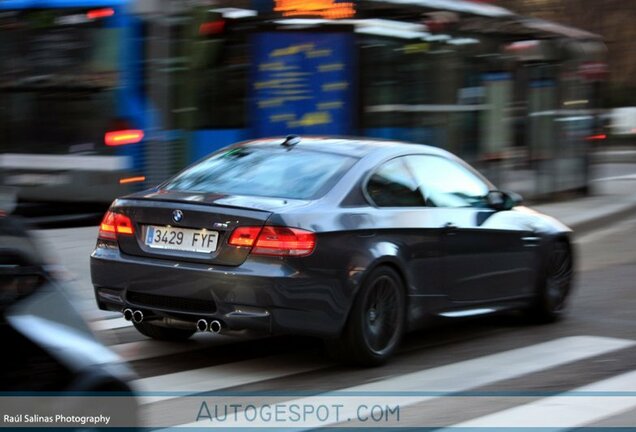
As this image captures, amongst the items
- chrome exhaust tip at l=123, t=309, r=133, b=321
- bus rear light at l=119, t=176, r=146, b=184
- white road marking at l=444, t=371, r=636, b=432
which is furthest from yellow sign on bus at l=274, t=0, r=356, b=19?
white road marking at l=444, t=371, r=636, b=432

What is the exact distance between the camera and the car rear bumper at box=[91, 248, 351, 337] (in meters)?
6.49

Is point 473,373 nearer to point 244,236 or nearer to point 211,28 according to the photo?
point 244,236

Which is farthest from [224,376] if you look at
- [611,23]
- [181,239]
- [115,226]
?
[611,23]

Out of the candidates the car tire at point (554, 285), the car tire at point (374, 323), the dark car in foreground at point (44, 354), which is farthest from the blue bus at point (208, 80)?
the dark car in foreground at point (44, 354)

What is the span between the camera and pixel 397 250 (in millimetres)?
7105

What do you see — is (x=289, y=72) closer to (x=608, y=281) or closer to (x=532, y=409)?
(x=608, y=281)

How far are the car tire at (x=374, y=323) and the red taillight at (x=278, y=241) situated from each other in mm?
482

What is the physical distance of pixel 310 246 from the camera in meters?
6.57

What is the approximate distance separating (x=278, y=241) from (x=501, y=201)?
95.8 inches

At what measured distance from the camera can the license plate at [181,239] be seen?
21.9ft

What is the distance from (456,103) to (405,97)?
1.31m

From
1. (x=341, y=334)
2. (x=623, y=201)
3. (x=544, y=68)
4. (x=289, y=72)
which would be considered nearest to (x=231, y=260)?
(x=341, y=334)

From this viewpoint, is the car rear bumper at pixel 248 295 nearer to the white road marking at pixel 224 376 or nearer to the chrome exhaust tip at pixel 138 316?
the chrome exhaust tip at pixel 138 316

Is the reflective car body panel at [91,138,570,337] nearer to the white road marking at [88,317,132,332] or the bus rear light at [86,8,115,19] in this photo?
the white road marking at [88,317,132,332]
